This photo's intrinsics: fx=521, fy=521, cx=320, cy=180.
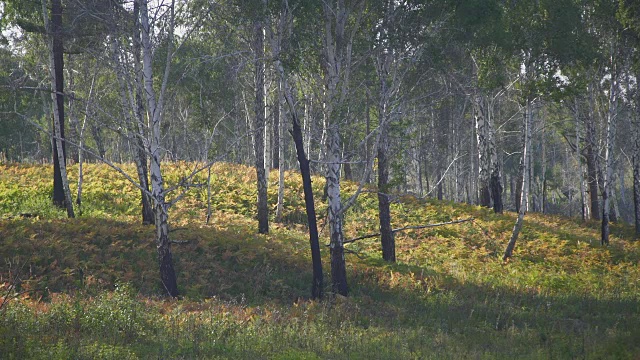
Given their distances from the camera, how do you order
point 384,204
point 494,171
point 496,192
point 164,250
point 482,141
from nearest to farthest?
point 164,250 < point 384,204 < point 482,141 < point 496,192 < point 494,171

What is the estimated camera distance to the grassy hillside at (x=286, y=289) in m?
8.77

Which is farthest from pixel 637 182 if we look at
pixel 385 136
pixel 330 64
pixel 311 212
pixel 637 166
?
pixel 311 212

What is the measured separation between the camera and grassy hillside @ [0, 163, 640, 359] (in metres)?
8.77

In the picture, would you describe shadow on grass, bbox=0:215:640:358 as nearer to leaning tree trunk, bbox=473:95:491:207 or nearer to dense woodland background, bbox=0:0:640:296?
dense woodland background, bbox=0:0:640:296

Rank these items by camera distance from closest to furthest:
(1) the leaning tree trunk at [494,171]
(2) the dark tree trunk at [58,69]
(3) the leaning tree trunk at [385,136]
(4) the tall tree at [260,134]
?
(3) the leaning tree trunk at [385,136] < (2) the dark tree trunk at [58,69] < (4) the tall tree at [260,134] < (1) the leaning tree trunk at [494,171]

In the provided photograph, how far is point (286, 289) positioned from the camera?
1351 cm

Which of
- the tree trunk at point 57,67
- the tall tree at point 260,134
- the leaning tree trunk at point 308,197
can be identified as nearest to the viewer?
the leaning tree trunk at point 308,197

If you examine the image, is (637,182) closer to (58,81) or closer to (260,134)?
(260,134)

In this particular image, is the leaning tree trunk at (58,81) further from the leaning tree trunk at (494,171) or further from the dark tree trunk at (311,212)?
the leaning tree trunk at (494,171)

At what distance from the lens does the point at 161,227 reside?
38.6 feet

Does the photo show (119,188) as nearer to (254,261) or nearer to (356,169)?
(254,261)

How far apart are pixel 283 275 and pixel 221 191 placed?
10809 millimetres

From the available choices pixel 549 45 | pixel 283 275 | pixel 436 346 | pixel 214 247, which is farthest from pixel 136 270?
→ pixel 549 45

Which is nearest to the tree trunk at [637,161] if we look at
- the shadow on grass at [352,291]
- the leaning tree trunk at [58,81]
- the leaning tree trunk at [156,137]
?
the shadow on grass at [352,291]
